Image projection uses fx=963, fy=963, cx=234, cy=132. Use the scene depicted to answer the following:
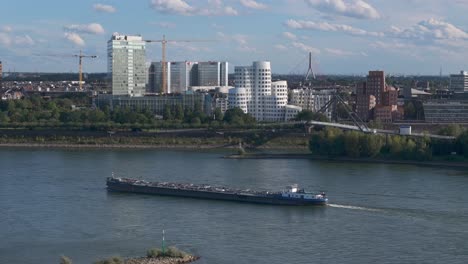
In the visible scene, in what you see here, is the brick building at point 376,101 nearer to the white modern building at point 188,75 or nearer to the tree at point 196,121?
the tree at point 196,121

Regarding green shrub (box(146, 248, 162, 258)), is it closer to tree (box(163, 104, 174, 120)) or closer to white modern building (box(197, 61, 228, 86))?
tree (box(163, 104, 174, 120))

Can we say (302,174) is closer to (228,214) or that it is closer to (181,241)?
(228,214)

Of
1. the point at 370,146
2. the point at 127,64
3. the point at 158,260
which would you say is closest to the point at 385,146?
the point at 370,146

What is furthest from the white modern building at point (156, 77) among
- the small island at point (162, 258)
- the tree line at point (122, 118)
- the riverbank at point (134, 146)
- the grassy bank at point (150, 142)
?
the small island at point (162, 258)

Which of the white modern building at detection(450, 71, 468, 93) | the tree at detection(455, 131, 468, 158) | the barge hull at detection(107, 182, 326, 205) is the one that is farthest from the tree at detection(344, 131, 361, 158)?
the white modern building at detection(450, 71, 468, 93)

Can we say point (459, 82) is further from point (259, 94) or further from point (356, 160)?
point (356, 160)

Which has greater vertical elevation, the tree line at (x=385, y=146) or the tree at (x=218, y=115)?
the tree at (x=218, y=115)


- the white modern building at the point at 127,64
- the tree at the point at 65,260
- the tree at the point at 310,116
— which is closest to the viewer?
the tree at the point at 65,260
